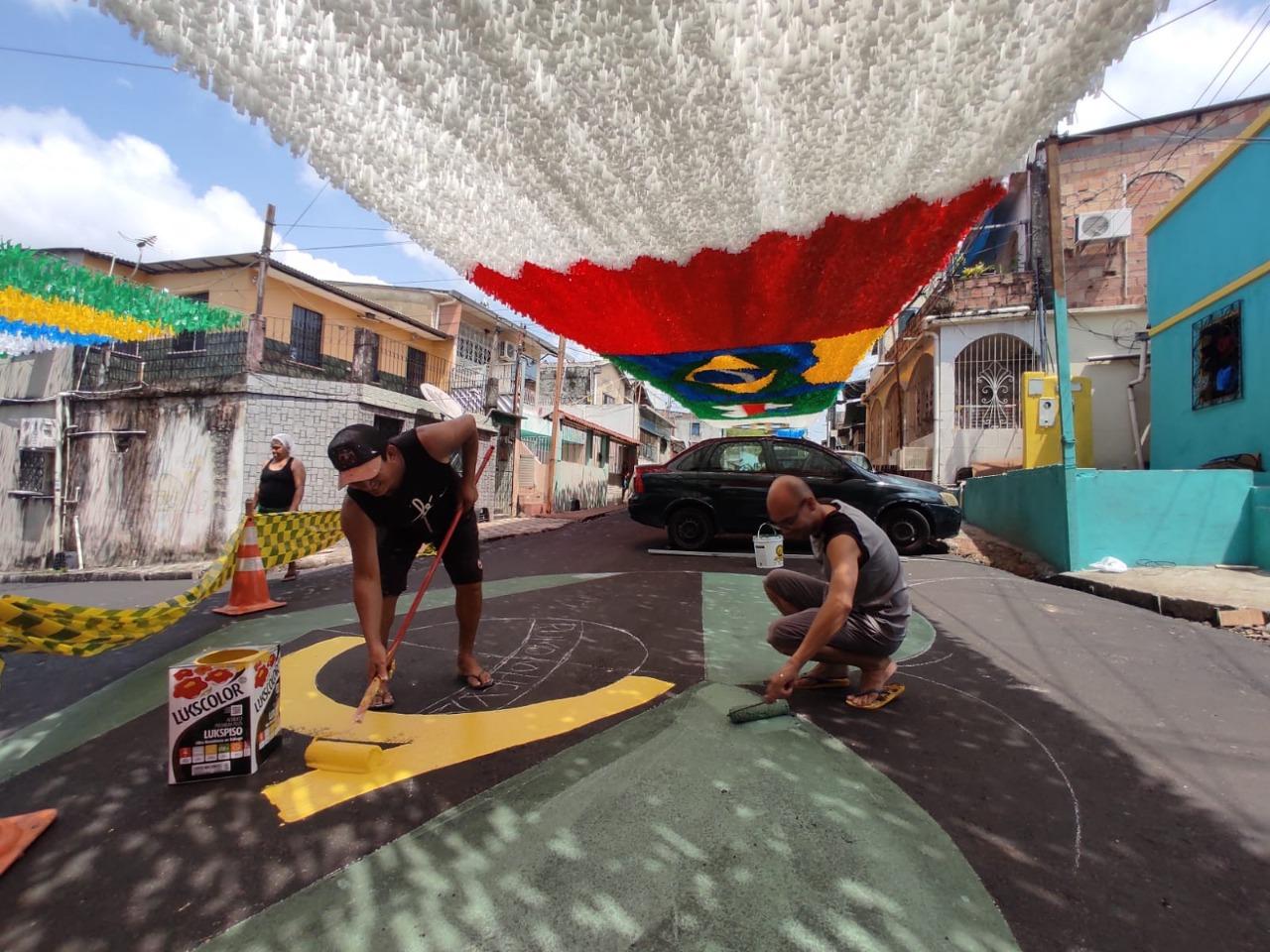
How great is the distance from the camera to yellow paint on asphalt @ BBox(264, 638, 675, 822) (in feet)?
6.60

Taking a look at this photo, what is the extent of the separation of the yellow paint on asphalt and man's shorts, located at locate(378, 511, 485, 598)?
63cm

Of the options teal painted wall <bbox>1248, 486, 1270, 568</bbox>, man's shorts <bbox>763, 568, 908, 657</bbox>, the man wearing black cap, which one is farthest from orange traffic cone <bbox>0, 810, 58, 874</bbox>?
teal painted wall <bbox>1248, 486, 1270, 568</bbox>

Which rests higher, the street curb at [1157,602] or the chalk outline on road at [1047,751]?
the street curb at [1157,602]

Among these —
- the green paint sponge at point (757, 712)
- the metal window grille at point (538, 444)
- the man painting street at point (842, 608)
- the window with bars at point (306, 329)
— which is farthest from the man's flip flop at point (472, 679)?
the window with bars at point (306, 329)

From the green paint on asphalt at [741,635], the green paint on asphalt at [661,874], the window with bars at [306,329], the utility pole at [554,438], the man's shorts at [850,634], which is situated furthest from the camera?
the window with bars at [306,329]

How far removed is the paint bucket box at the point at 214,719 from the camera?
204cm

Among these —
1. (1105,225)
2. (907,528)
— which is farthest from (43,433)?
(1105,225)

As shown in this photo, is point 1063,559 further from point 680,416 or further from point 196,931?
point 680,416

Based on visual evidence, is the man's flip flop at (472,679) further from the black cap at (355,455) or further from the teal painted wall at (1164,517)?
the teal painted wall at (1164,517)

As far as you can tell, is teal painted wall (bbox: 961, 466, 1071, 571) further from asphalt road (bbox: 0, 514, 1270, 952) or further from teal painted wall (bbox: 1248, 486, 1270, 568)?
asphalt road (bbox: 0, 514, 1270, 952)

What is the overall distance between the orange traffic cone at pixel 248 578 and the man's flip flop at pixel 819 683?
4235mm

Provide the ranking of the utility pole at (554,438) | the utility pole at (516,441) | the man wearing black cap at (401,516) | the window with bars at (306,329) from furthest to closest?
the window with bars at (306,329)
the utility pole at (516,441)
the utility pole at (554,438)
the man wearing black cap at (401,516)

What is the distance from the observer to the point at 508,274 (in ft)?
13.7

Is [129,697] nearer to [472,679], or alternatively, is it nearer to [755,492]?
[472,679]
